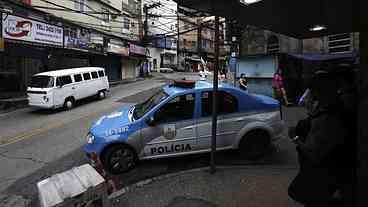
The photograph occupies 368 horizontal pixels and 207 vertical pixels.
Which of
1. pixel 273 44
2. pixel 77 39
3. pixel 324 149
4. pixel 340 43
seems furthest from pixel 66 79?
pixel 340 43

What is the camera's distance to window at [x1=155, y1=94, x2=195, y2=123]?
6285mm

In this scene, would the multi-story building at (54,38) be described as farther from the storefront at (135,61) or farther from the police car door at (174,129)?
the police car door at (174,129)

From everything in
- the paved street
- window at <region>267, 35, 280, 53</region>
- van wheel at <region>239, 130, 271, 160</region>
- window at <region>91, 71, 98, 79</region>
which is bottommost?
the paved street

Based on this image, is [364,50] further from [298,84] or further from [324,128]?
[298,84]

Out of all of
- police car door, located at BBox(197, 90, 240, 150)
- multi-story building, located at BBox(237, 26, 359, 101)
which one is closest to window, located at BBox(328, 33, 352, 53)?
multi-story building, located at BBox(237, 26, 359, 101)

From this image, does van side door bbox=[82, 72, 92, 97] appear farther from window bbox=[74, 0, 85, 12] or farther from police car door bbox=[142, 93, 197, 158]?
police car door bbox=[142, 93, 197, 158]

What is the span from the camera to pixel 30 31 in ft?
55.8

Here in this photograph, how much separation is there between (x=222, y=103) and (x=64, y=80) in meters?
12.2

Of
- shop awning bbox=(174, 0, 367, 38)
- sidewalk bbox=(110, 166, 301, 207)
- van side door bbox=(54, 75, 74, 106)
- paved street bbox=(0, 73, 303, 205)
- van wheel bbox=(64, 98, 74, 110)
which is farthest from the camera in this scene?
van wheel bbox=(64, 98, 74, 110)

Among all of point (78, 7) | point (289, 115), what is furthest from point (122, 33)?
point (289, 115)

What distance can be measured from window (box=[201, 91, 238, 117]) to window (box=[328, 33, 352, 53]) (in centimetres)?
1352

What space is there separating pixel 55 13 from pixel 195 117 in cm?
1864

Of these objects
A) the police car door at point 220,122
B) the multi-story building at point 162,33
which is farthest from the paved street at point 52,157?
the multi-story building at point 162,33

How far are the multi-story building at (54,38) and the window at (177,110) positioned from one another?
12065mm
